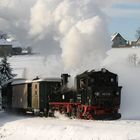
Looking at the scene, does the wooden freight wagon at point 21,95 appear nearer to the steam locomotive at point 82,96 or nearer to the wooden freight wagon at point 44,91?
the steam locomotive at point 82,96

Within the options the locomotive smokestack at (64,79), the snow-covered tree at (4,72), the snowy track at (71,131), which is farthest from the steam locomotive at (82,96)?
the snow-covered tree at (4,72)

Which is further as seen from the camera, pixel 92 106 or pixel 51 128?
pixel 92 106

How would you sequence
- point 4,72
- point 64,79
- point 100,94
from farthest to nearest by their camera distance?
point 4,72
point 64,79
point 100,94

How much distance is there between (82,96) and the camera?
26.8m

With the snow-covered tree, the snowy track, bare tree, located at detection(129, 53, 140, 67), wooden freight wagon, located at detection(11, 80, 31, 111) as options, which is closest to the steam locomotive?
wooden freight wagon, located at detection(11, 80, 31, 111)

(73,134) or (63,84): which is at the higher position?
(63,84)

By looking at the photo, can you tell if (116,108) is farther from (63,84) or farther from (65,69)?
(65,69)

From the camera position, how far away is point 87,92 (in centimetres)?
2669

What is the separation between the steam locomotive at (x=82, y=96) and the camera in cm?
2650

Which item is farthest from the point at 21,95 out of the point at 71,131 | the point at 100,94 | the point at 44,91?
the point at 71,131

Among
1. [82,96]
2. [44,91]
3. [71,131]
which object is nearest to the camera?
[71,131]

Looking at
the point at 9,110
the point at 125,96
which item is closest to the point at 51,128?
the point at 125,96

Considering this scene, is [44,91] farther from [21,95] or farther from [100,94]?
[100,94]

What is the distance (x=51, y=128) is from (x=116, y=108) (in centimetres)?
606
